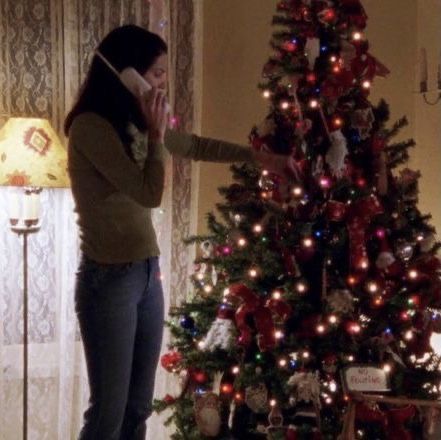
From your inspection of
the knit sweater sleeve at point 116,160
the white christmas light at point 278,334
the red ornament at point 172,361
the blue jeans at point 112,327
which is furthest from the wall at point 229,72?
the knit sweater sleeve at point 116,160

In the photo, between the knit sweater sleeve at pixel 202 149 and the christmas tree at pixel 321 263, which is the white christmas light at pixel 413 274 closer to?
the christmas tree at pixel 321 263

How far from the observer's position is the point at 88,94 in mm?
1695

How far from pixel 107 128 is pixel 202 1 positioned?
128 centimetres

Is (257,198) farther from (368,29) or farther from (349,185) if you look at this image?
(368,29)

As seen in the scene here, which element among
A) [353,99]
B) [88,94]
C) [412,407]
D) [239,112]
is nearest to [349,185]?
[353,99]

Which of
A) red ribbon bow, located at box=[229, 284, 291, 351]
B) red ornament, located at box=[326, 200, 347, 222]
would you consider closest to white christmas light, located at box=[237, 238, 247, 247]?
red ribbon bow, located at box=[229, 284, 291, 351]

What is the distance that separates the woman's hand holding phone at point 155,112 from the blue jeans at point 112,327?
291mm

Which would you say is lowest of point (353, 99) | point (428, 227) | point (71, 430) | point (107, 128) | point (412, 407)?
point (71, 430)

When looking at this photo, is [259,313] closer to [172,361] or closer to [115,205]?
[172,361]

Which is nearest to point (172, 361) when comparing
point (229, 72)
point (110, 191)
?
point (110, 191)

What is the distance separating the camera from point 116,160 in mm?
1608

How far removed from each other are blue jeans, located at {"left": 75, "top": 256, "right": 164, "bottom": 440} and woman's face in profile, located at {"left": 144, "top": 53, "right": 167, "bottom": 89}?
40cm

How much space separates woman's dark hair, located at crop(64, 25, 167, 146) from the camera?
1.68 meters

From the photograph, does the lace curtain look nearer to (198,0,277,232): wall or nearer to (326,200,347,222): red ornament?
(198,0,277,232): wall
